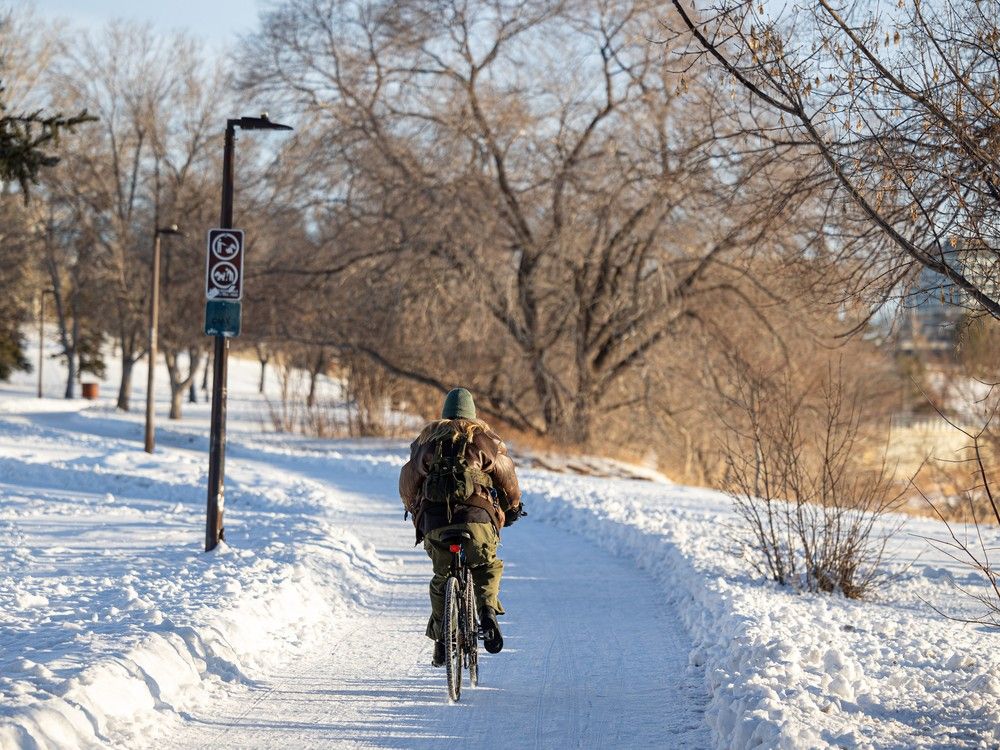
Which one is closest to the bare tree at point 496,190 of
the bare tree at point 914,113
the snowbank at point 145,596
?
the snowbank at point 145,596

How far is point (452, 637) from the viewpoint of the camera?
7023 millimetres

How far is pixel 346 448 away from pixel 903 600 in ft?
81.1

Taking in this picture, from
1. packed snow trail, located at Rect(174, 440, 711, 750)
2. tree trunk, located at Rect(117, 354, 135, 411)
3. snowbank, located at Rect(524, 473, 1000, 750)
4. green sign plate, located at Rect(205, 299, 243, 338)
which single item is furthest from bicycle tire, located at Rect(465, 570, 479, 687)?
tree trunk, located at Rect(117, 354, 135, 411)

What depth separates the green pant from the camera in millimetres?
7207

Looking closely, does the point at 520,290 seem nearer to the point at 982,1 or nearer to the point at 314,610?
the point at 314,610

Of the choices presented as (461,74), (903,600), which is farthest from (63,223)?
(903,600)

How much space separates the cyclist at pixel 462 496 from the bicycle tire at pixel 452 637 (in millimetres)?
204

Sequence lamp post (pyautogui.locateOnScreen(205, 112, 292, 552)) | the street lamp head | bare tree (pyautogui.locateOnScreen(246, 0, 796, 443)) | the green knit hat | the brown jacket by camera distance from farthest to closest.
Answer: bare tree (pyautogui.locateOnScreen(246, 0, 796, 443)) → the street lamp head → lamp post (pyautogui.locateOnScreen(205, 112, 292, 552)) → the green knit hat → the brown jacket

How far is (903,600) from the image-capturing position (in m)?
11.5

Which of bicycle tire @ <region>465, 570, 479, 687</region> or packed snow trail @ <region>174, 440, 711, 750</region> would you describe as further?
bicycle tire @ <region>465, 570, 479, 687</region>

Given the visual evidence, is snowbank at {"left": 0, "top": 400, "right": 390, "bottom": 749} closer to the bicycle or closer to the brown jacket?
the bicycle

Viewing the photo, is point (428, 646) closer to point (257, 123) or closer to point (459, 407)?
point (459, 407)

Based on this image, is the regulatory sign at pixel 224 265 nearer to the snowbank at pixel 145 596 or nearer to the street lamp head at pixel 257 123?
the street lamp head at pixel 257 123

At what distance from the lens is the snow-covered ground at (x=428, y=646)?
6172 mm
